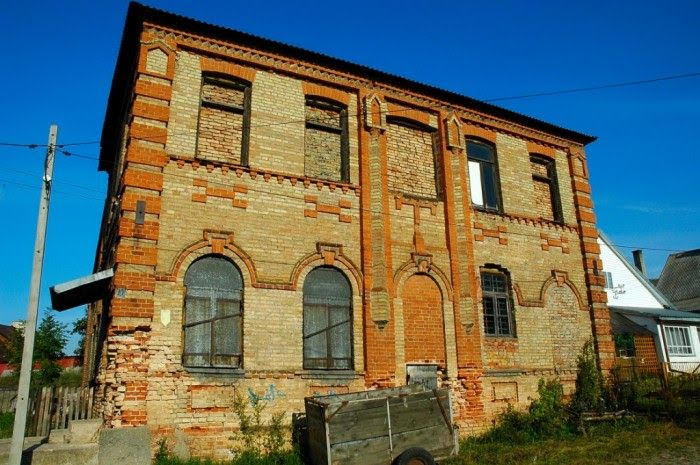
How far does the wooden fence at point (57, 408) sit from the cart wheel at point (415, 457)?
5.53 meters

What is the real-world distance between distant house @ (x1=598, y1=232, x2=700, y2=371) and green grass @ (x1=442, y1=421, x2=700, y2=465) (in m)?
8.51

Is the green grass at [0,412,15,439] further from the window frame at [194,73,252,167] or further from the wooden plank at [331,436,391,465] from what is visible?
the wooden plank at [331,436,391,465]

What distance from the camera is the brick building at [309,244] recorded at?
365 inches

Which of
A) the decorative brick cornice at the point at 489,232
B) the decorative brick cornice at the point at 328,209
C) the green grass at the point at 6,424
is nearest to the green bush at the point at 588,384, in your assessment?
the decorative brick cornice at the point at 489,232

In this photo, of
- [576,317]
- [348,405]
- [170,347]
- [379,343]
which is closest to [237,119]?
[170,347]

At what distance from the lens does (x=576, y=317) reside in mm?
14320

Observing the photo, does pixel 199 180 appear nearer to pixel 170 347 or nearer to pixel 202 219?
pixel 202 219

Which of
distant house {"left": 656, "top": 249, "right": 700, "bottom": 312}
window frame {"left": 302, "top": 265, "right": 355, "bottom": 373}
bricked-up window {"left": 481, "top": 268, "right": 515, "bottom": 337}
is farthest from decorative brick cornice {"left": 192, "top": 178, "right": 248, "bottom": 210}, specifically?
distant house {"left": 656, "top": 249, "right": 700, "bottom": 312}

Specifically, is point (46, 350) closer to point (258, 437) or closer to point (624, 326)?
point (258, 437)

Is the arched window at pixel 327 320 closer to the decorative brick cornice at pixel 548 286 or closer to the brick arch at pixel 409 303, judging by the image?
the brick arch at pixel 409 303

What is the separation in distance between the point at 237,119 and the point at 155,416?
613cm

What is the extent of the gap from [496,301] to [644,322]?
15359 mm

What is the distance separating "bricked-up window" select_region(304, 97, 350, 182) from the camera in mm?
11781

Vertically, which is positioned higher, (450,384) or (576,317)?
(576,317)
